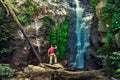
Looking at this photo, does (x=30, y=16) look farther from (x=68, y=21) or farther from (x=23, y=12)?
(x=68, y=21)

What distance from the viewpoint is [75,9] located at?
22.9 metres

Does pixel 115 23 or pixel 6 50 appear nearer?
pixel 115 23

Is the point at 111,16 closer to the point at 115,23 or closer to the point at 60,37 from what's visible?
the point at 115,23

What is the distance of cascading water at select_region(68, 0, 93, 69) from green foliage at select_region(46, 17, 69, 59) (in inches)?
20.6

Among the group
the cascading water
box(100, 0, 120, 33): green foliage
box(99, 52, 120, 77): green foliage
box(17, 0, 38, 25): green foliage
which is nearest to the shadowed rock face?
box(17, 0, 38, 25): green foliage

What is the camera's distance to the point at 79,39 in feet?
71.1

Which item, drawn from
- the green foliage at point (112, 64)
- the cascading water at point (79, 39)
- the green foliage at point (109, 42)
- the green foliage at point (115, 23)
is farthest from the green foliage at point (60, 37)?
the green foliage at point (112, 64)

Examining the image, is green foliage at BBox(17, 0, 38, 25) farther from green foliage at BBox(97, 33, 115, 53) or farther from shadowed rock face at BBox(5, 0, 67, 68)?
green foliage at BBox(97, 33, 115, 53)

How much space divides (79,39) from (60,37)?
56.7 inches

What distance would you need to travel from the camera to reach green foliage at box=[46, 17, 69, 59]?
20.9 m

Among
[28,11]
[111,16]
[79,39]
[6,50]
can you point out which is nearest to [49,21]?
[28,11]

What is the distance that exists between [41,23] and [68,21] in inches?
96.8

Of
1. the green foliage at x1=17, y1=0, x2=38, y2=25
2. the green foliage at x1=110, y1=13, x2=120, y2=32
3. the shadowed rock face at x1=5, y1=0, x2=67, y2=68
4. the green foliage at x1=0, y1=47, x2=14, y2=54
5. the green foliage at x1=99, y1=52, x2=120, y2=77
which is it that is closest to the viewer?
the green foliage at x1=99, y1=52, x2=120, y2=77

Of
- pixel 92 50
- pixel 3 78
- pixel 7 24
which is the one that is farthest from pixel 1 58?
pixel 92 50
